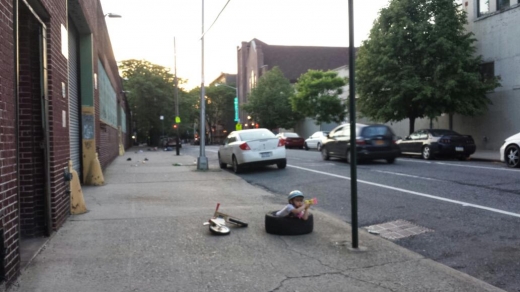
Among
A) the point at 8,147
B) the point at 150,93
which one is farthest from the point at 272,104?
the point at 8,147

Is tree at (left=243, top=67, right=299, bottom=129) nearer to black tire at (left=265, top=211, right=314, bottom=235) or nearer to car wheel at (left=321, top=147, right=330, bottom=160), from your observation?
car wheel at (left=321, top=147, right=330, bottom=160)

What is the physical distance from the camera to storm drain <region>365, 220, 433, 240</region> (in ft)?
23.1

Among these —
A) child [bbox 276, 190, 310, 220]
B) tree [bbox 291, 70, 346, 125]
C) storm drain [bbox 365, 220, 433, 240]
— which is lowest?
storm drain [bbox 365, 220, 433, 240]

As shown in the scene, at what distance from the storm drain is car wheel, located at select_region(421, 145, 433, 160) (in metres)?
14.2

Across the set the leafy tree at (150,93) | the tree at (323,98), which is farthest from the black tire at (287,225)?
the leafy tree at (150,93)

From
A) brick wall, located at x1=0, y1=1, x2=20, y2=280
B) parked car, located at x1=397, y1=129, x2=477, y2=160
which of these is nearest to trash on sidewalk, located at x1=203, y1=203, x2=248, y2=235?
brick wall, located at x1=0, y1=1, x2=20, y2=280

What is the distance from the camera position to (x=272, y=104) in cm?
5766

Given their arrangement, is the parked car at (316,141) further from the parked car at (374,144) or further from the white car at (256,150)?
the white car at (256,150)

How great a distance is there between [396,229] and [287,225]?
172 cm

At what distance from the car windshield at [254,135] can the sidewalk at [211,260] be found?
26.9ft

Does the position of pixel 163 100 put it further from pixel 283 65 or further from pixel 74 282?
pixel 74 282

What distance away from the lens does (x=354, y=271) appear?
17.0 ft

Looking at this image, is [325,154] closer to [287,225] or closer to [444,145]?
[444,145]

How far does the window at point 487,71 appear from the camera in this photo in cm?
2667
